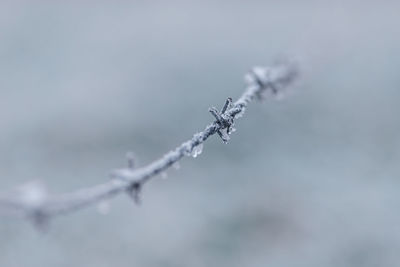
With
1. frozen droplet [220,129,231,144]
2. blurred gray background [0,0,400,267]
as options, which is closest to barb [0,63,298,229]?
frozen droplet [220,129,231,144]

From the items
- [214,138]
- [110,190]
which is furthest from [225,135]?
[214,138]

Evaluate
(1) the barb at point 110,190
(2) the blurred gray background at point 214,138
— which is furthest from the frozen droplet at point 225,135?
(2) the blurred gray background at point 214,138

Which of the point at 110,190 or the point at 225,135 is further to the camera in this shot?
the point at 225,135

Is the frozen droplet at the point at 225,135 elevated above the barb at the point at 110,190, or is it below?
above

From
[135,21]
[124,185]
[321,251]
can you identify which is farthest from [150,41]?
[124,185]

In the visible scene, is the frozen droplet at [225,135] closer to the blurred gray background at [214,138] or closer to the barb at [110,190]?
the barb at [110,190]

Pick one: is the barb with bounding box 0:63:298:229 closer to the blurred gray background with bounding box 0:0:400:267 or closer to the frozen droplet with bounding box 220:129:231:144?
the frozen droplet with bounding box 220:129:231:144

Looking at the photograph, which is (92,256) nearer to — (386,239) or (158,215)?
(158,215)

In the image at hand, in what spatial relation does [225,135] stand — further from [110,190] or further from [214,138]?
[214,138]
